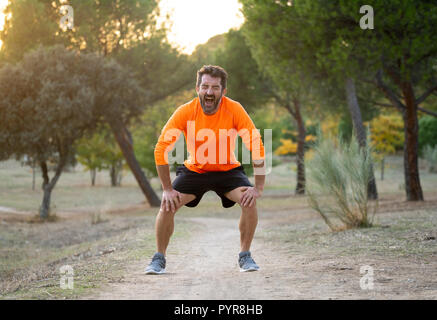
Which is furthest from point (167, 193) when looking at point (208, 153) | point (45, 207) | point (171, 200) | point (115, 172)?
point (115, 172)

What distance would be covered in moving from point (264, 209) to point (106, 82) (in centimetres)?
785

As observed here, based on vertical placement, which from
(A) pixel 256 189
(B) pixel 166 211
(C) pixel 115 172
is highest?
(A) pixel 256 189

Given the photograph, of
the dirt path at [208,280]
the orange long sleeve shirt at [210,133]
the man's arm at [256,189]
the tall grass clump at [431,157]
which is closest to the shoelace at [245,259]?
the dirt path at [208,280]

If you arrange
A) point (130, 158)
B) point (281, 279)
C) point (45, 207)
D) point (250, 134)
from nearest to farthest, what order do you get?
point (281, 279), point (250, 134), point (45, 207), point (130, 158)

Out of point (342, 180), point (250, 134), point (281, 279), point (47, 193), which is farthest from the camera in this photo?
point (47, 193)

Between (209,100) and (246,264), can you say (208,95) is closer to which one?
(209,100)

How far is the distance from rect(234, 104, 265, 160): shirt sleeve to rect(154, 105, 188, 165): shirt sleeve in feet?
1.81

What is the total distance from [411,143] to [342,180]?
314 inches

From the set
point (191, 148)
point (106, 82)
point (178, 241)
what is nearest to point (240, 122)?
point (191, 148)

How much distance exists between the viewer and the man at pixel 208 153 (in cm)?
572

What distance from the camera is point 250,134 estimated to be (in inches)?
225

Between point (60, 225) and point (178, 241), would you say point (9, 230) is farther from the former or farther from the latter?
point (178, 241)

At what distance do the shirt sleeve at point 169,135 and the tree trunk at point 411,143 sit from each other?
41.5ft

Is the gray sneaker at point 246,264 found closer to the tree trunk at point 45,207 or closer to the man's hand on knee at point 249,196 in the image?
the man's hand on knee at point 249,196
